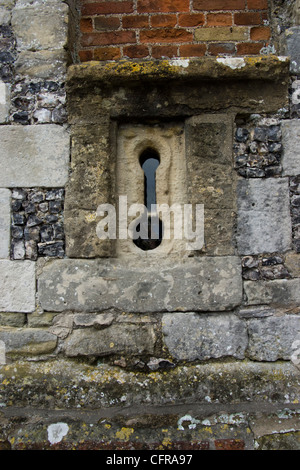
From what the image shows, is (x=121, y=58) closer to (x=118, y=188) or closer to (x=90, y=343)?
(x=118, y=188)

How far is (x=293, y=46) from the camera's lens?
2.38 meters

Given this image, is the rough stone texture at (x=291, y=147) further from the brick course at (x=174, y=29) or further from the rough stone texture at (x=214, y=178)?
the brick course at (x=174, y=29)

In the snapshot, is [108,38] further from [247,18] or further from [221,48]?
[247,18]

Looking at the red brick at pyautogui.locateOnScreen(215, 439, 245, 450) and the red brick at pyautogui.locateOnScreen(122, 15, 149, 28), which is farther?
the red brick at pyautogui.locateOnScreen(122, 15, 149, 28)

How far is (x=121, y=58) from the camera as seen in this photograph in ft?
8.27

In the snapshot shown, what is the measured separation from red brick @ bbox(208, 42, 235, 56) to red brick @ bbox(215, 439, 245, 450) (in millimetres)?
2420

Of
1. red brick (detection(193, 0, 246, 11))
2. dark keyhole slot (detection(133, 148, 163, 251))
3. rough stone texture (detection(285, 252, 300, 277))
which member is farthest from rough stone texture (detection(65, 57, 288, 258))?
red brick (detection(193, 0, 246, 11))

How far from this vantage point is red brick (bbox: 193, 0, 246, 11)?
8.30 feet

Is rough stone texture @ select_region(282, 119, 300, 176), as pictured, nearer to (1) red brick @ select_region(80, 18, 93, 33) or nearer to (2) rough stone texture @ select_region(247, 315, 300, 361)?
(2) rough stone texture @ select_region(247, 315, 300, 361)

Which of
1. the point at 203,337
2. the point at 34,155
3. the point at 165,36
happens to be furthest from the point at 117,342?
the point at 165,36

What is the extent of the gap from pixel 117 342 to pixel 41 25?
2.12m

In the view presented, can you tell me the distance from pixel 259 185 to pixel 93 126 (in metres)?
1.13

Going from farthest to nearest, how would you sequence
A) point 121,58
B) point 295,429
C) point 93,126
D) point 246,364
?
point 121,58
point 93,126
point 246,364
point 295,429

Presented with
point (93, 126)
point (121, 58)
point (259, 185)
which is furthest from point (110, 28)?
point (259, 185)
